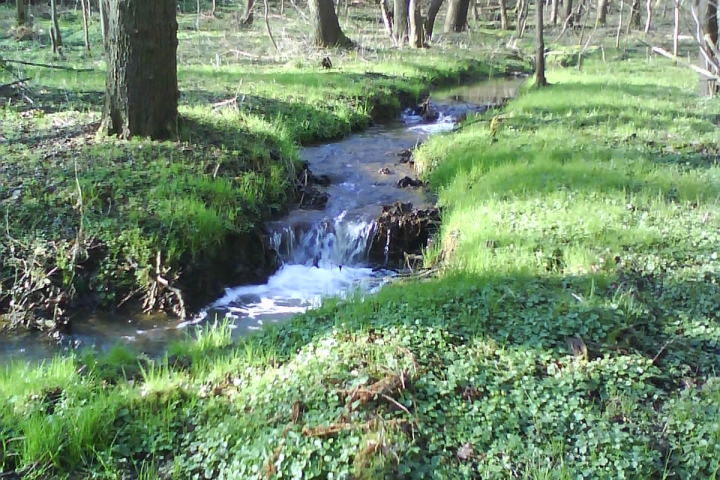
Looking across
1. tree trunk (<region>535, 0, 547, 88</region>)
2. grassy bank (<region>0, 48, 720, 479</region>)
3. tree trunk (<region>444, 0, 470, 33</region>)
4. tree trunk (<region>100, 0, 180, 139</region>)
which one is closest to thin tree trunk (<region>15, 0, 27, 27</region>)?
tree trunk (<region>100, 0, 180, 139</region>)

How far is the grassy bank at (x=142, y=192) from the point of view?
6.92 metres

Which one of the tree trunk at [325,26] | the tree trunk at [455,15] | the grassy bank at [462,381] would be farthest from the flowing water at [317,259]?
the tree trunk at [455,15]

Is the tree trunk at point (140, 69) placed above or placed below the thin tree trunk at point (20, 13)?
below

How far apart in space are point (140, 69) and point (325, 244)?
349 cm

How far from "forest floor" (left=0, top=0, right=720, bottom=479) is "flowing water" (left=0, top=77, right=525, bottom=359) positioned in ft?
2.71

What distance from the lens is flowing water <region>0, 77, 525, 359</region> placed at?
645 cm

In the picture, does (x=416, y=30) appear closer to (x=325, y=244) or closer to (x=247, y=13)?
(x=247, y=13)

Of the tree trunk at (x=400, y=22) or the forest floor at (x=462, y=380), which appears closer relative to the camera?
the forest floor at (x=462, y=380)

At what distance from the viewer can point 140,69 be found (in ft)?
29.1

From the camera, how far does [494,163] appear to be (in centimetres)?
966

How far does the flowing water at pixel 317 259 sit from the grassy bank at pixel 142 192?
0.27m

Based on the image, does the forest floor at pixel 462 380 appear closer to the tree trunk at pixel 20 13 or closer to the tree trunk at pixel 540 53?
the tree trunk at pixel 540 53

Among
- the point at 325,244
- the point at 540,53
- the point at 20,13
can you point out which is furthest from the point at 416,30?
the point at 325,244

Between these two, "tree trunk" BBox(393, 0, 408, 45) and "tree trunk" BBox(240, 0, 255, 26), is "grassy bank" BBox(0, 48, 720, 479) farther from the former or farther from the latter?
"tree trunk" BBox(240, 0, 255, 26)
